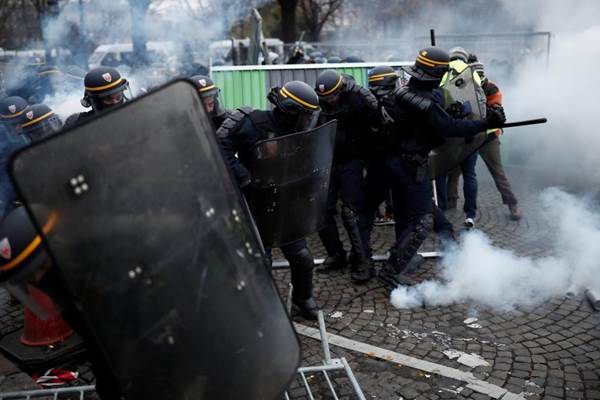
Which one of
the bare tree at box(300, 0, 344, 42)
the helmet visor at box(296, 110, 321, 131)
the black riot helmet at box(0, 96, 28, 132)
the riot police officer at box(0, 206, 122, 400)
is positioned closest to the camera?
the riot police officer at box(0, 206, 122, 400)

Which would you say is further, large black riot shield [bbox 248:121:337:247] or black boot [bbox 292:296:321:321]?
black boot [bbox 292:296:321:321]

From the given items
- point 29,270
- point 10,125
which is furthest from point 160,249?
point 10,125

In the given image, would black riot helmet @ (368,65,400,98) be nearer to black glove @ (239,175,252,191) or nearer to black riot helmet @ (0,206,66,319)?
black glove @ (239,175,252,191)

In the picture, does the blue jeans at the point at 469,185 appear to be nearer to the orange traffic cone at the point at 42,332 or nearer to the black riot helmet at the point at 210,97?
the black riot helmet at the point at 210,97

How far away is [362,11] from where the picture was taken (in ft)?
101

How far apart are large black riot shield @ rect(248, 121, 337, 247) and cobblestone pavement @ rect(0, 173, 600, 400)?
88 cm

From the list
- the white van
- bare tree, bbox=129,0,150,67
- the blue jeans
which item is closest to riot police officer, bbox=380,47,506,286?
the blue jeans

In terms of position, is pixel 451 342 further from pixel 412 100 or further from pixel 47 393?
pixel 47 393

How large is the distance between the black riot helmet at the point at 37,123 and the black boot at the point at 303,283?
226 centimetres

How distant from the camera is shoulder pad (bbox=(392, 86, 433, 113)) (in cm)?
428

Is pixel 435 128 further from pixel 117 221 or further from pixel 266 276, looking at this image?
pixel 117 221

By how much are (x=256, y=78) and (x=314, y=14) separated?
2464cm

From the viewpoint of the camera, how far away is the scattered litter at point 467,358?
347 centimetres

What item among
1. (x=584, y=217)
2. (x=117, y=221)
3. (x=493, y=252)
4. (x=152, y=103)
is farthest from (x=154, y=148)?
(x=584, y=217)
